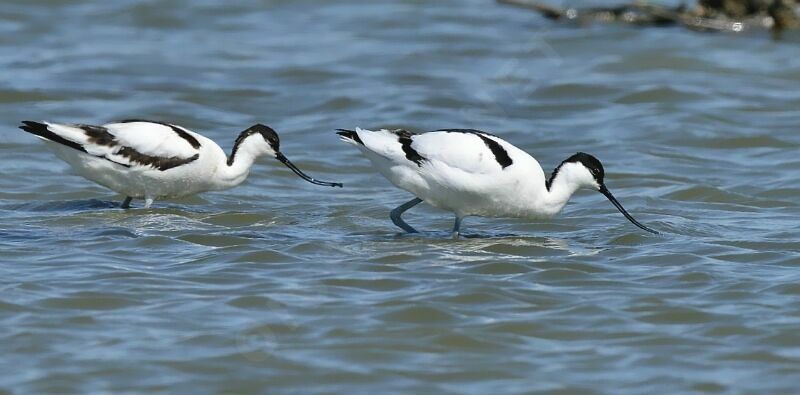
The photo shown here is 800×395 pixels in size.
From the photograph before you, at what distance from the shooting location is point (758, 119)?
13.4 metres

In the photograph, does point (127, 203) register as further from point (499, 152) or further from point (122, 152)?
point (499, 152)

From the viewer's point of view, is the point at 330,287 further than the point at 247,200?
No

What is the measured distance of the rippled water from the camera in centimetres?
671

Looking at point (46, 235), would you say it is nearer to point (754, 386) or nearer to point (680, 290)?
point (680, 290)

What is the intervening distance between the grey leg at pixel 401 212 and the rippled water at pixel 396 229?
0.10 m

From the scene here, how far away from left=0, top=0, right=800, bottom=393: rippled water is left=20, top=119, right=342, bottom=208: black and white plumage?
261 mm

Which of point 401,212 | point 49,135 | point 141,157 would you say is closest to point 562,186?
point 401,212

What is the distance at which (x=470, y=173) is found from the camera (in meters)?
8.91

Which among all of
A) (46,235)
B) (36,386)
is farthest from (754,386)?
(46,235)

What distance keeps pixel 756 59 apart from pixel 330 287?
8.90m

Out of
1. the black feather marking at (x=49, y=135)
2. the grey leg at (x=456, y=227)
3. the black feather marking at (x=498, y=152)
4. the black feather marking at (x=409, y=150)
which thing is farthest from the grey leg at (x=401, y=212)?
the black feather marking at (x=49, y=135)

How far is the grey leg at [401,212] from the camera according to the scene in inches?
378

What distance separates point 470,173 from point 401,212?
968 mm

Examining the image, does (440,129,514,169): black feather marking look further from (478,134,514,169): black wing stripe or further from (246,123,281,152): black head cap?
(246,123,281,152): black head cap
